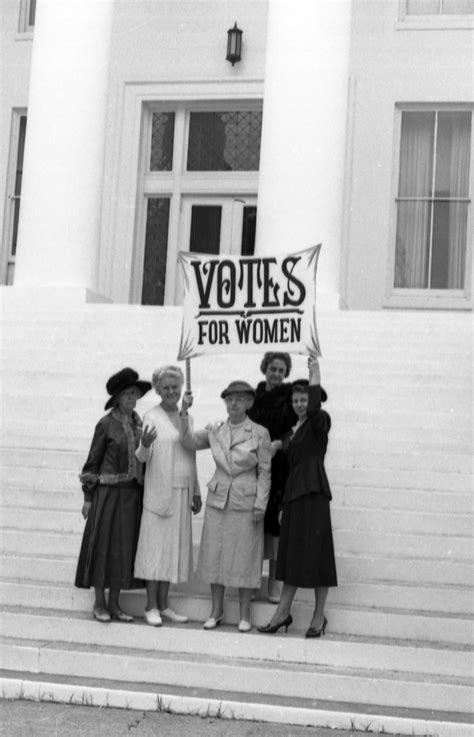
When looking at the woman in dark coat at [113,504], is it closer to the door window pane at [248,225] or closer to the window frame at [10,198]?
the door window pane at [248,225]

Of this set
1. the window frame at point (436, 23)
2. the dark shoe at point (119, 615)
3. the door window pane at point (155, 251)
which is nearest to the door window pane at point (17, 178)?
the door window pane at point (155, 251)

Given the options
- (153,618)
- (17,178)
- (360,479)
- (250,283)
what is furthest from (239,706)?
(17,178)

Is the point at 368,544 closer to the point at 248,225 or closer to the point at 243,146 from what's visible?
the point at 248,225

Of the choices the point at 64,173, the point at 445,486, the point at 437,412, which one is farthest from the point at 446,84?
the point at 445,486

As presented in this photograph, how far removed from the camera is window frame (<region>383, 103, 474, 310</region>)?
15000 millimetres

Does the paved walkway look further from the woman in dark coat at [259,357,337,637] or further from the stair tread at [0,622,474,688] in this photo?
the woman in dark coat at [259,357,337,637]

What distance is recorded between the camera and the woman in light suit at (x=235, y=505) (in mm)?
6789

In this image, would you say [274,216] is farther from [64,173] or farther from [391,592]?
[391,592]

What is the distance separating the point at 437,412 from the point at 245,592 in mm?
3289

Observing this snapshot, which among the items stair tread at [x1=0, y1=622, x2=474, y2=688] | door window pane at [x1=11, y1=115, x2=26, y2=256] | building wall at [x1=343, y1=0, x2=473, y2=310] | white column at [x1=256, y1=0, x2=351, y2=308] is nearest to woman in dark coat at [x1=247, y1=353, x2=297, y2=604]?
stair tread at [x1=0, y1=622, x2=474, y2=688]

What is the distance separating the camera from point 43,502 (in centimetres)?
838

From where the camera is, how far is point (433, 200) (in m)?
15.4

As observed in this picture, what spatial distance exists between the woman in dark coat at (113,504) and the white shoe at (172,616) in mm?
213

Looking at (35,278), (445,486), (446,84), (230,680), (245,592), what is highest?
(446,84)
